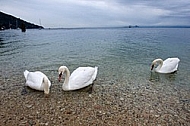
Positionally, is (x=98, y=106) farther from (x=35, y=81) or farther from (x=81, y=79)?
(x=35, y=81)

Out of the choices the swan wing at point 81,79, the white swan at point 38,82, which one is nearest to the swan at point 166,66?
the swan wing at point 81,79

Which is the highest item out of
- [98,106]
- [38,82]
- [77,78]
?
[77,78]

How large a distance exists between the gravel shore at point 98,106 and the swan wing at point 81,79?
275 millimetres

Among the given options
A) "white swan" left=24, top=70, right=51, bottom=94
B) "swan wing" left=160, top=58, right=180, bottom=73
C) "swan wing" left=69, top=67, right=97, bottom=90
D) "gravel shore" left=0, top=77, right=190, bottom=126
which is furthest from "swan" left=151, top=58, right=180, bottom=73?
"white swan" left=24, top=70, right=51, bottom=94

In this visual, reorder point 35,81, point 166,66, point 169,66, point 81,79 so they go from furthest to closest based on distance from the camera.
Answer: point 166,66 < point 169,66 < point 81,79 < point 35,81

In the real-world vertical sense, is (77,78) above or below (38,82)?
above

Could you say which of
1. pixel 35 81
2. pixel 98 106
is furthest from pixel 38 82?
pixel 98 106

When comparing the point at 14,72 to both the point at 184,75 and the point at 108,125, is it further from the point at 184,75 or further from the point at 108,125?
the point at 184,75

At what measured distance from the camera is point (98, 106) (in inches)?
276

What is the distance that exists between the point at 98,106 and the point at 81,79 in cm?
210

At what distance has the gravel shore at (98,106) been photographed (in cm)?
601

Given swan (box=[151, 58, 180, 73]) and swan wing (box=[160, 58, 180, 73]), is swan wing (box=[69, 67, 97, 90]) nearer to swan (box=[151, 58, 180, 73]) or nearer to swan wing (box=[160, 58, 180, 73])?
swan (box=[151, 58, 180, 73])

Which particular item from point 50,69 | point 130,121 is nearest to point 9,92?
point 50,69

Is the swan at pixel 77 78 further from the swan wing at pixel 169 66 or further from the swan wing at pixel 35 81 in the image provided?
the swan wing at pixel 169 66
